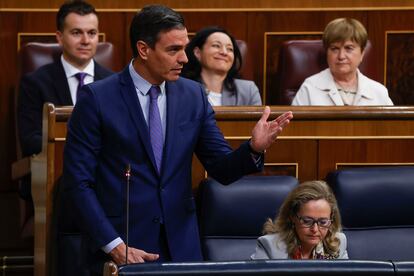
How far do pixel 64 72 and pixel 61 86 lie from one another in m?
0.05

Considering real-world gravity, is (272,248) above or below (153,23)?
below

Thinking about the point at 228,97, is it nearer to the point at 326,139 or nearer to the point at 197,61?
the point at 197,61

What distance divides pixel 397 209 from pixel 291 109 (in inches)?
10.8

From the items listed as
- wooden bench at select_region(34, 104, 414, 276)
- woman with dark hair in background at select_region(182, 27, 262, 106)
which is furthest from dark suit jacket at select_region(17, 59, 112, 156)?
wooden bench at select_region(34, 104, 414, 276)

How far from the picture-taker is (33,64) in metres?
2.61

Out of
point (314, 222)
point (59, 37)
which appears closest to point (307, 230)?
point (314, 222)

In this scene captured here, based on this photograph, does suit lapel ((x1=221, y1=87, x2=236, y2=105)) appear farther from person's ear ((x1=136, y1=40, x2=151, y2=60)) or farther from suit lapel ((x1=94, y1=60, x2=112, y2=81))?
person's ear ((x1=136, y1=40, x2=151, y2=60))

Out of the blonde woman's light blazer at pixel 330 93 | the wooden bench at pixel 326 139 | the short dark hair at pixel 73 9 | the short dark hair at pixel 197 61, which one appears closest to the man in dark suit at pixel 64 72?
the short dark hair at pixel 73 9

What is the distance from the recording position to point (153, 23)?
1.65 m

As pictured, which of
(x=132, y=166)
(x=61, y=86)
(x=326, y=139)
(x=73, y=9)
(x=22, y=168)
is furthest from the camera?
(x=73, y=9)

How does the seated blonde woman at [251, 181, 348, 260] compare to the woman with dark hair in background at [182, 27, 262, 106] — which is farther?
the woman with dark hair in background at [182, 27, 262, 106]

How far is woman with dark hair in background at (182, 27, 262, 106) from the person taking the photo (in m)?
2.52

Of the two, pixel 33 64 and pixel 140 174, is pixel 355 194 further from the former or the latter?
pixel 33 64

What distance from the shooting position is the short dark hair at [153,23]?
165cm
